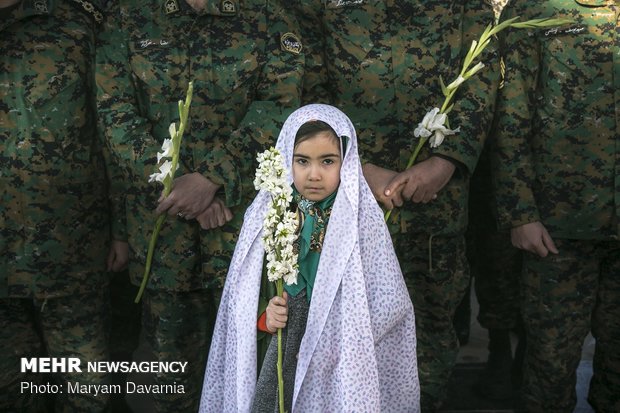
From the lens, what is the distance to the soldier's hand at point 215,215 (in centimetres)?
356

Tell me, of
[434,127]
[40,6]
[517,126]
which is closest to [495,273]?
[517,126]

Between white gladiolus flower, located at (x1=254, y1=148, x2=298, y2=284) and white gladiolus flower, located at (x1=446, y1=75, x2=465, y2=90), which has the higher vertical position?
white gladiolus flower, located at (x1=446, y1=75, x2=465, y2=90)

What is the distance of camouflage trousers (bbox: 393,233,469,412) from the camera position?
3883mm

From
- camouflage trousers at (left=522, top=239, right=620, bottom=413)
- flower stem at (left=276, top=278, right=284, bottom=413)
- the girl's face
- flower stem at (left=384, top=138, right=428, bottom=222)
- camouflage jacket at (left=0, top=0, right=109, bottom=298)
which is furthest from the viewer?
camouflage trousers at (left=522, top=239, right=620, bottom=413)

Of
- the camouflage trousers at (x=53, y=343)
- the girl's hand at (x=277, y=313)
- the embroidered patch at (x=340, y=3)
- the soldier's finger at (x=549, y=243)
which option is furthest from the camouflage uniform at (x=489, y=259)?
the camouflage trousers at (x=53, y=343)

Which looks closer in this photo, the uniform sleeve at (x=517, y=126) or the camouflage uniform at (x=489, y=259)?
the uniform sleeve at (x=517, y=126)

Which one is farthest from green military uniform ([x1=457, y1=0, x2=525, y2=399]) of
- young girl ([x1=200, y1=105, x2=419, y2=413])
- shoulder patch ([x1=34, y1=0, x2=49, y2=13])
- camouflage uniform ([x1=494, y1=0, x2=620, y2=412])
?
shoulder patch ([x1=34, y1=0, x2=49, y2=13])

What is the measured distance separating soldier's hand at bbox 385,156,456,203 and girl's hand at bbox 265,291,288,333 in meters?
0.88

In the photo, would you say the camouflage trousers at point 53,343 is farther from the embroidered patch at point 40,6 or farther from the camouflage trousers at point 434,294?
the camouflage trousers at point 434,294

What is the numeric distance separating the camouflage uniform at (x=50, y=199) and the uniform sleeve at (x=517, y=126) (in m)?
1.91

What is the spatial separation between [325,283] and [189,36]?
52.9 inches

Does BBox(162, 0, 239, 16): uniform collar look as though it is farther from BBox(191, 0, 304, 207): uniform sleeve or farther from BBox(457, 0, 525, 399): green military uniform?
BBox(457, 0, 525, 399): green military uniform

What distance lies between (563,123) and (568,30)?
16.6 inches

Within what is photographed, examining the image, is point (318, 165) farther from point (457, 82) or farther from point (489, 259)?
point (489, 259)
